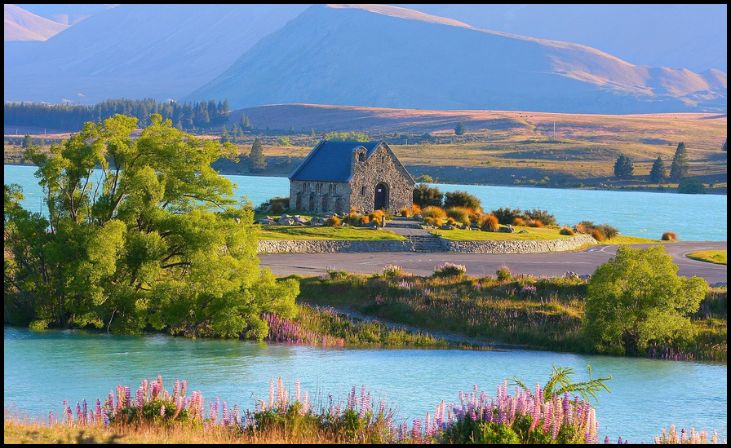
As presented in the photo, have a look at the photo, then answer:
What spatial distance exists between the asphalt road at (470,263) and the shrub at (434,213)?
1264 cm

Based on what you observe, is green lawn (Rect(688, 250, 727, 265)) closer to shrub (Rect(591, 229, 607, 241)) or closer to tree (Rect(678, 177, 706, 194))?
shrub (Rect(591, 229, 607, 241))

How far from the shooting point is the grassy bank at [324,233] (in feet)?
198

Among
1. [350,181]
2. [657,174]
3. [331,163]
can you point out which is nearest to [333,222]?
[350,181]

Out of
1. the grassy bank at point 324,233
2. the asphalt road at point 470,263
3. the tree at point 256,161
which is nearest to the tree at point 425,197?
the grassy bank at point 324,233

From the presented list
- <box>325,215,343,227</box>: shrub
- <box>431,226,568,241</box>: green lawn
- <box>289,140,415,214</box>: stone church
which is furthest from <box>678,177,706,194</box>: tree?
<box>325,215,343,227</box>: shrub

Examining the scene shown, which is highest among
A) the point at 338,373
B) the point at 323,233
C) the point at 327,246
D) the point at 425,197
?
the point at 425,197

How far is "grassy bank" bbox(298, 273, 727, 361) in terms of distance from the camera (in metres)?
34.9

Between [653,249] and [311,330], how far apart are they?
35.9ft

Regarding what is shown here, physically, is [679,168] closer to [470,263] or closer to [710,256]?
[710,256]

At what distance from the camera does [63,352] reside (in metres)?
31.7

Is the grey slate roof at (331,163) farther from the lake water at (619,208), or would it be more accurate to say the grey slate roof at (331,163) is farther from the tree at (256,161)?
the tree at (256,161)

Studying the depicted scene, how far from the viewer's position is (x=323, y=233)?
6172cm

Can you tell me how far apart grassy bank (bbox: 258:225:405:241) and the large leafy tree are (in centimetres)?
2254

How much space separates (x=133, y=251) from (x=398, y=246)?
2743cm
